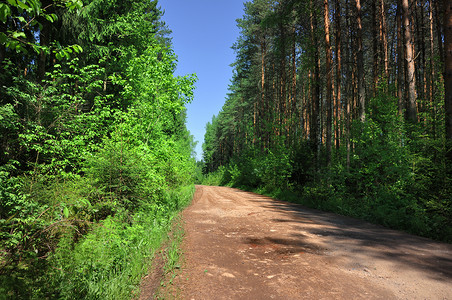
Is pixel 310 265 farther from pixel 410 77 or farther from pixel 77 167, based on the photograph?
pixel 410 77

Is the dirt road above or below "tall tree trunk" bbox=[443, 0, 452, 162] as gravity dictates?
below

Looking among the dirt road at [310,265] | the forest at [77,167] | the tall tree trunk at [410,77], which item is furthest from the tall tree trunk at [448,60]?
the forest at [77,167]

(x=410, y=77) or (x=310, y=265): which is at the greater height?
(x=410, y=77)

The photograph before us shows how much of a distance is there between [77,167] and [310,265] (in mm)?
8606

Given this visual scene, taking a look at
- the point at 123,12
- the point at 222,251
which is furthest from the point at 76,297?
the point at 123,12

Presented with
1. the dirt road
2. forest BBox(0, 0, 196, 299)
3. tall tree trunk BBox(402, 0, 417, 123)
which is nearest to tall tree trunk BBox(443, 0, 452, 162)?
tall tree trunk BBox(402, 0, 417, 123)

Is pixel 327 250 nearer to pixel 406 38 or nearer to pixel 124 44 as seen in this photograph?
pixel 406 38

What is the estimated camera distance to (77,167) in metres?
8.69

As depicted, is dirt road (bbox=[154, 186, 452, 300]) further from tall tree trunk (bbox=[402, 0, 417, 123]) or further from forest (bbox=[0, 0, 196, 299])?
tall tree trunk (bbox=[402, 0, 417, 123])

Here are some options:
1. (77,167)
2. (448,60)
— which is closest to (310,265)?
(448,60)

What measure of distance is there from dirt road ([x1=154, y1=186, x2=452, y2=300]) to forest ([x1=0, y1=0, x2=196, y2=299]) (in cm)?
104

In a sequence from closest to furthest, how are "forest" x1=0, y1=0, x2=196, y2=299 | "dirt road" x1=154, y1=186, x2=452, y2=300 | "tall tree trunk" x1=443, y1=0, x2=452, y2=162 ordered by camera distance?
"dirt road" x1=154, y1=186, x2=452, y2=300, "forest" x1=0, y1=0, x2=196, y2=299, "tall tree trunk" x1=443, y1=0, x2=452, y2=162

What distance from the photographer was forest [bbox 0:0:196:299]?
129 inches

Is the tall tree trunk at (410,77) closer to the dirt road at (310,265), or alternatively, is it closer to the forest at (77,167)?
the dirt road at (310,265)
